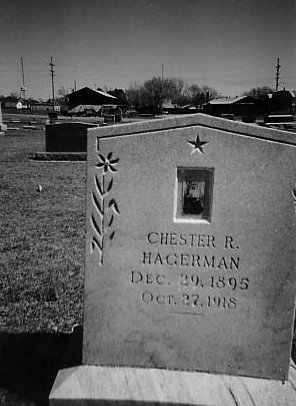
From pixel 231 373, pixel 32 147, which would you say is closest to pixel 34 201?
pixel 231 373

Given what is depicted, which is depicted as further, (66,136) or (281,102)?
(281,102)

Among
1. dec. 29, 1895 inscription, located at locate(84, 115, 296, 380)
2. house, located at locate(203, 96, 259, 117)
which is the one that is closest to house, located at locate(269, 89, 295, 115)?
house, located at locate(203, 96, 259, 117)

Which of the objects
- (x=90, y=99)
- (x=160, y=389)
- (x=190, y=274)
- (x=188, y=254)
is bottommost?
(x=160, y=389)

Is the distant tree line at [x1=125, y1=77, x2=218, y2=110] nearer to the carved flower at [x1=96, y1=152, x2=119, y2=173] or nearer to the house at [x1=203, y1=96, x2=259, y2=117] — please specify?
the house at [x1=203, y1=96, x2=259, y2=117]

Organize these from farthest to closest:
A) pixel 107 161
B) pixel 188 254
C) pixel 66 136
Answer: pixel 66 136, pixel 188 254, pixel 107 161

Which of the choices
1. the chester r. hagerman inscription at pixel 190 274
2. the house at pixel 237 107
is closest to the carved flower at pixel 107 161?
the chester r. hagerman inscription at pixel 190 274

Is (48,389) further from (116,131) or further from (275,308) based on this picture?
(116,131)

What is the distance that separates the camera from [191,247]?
7.64 ft

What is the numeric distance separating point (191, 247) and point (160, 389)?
0.82 metres

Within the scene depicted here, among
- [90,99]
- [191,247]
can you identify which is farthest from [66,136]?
[90,99]

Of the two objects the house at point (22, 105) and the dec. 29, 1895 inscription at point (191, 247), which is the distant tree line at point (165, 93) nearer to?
the house at point (22, 105)

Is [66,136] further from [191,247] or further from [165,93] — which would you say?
[165,93]

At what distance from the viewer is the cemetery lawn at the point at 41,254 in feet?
11.4

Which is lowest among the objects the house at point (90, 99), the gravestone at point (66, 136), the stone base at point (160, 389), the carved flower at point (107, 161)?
the stone base at point (160, 389)
